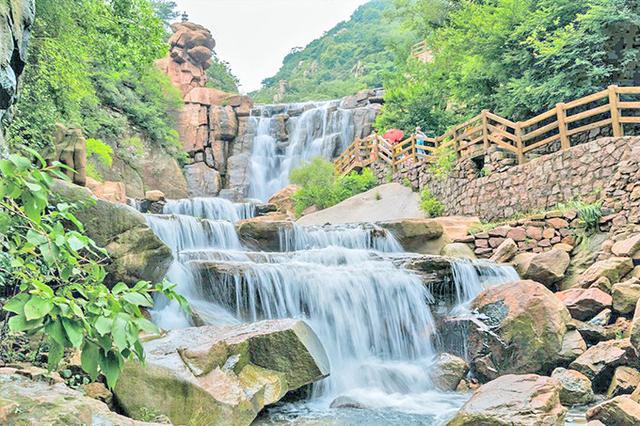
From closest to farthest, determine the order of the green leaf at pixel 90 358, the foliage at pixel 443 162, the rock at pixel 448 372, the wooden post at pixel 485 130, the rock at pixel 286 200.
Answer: the green leaf at pixel 90 358 < the rock at pixel 448 372 < the wooden post at pixel 485 130 < the foliage at pixel 443 162 < the rock at pixel 286 200

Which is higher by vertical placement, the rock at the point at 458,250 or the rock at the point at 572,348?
the rock at the point at 458,250

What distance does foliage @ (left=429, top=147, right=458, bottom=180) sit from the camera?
46.4 feet

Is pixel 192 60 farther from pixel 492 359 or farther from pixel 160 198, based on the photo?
pixel 492 359

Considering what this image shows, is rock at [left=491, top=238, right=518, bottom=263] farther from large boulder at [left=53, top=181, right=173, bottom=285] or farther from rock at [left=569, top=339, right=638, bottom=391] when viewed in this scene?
large boulder at [left=53, top=181, right=173, bottom=285]

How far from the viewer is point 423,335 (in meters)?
7.41

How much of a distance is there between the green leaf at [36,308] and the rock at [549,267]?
8.70 meters

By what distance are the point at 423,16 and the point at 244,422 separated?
833 inches

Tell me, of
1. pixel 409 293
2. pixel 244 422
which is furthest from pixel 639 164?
pixel 244 422

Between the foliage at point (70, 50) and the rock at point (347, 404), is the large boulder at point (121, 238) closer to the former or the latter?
the foliage at point (70, 50)

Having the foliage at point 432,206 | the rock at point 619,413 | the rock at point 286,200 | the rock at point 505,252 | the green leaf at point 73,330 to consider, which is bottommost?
the rock at point 619,413

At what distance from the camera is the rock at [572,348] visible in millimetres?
5754

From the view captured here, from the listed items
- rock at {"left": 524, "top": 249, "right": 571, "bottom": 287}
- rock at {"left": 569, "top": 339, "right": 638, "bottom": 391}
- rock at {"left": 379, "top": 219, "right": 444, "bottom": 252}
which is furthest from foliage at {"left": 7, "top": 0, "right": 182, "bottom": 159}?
rock at {"left": 524, "top": 249, "right": 571, "bottom": 287}

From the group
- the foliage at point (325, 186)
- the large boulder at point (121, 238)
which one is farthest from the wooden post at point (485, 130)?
the large boulder at point (121, 238)

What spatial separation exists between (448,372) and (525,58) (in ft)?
31.8
